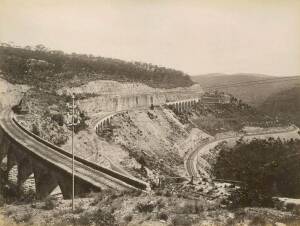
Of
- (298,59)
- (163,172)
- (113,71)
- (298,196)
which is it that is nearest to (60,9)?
(163,172)

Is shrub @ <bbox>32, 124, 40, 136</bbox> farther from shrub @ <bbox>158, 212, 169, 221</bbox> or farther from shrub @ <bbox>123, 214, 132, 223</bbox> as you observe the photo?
shrub @ <bbox>158, 212, 169, 221</bbox>

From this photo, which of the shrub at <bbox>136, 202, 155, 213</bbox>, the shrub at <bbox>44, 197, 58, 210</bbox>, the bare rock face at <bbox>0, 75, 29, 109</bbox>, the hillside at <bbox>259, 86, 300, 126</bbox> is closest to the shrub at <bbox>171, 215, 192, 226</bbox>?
the shrub at <bbox>136, 202, 155, 213</bbox>

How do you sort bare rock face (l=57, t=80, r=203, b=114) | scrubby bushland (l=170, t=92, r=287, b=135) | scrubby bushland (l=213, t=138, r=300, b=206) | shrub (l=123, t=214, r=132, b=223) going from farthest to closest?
bare rock face (l=57, t=80, r=203, b=114) → scrubby bushland (l=170, t=92, r=287, b=135) → scrubby bushland (l=213, t=138, r=300, b=206) → shrub (l=123, t=214, r=132, b=223)

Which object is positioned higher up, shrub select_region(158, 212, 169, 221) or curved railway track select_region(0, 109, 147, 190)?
curved railway track select_region(0, 109, 147, 190)

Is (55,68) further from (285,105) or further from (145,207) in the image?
(145,207)

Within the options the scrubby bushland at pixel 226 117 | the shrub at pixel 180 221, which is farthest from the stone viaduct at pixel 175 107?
the shrub at pixel 180 221

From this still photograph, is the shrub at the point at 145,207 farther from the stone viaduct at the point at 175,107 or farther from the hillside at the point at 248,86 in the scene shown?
the stone viaduct at the point at 175,107
